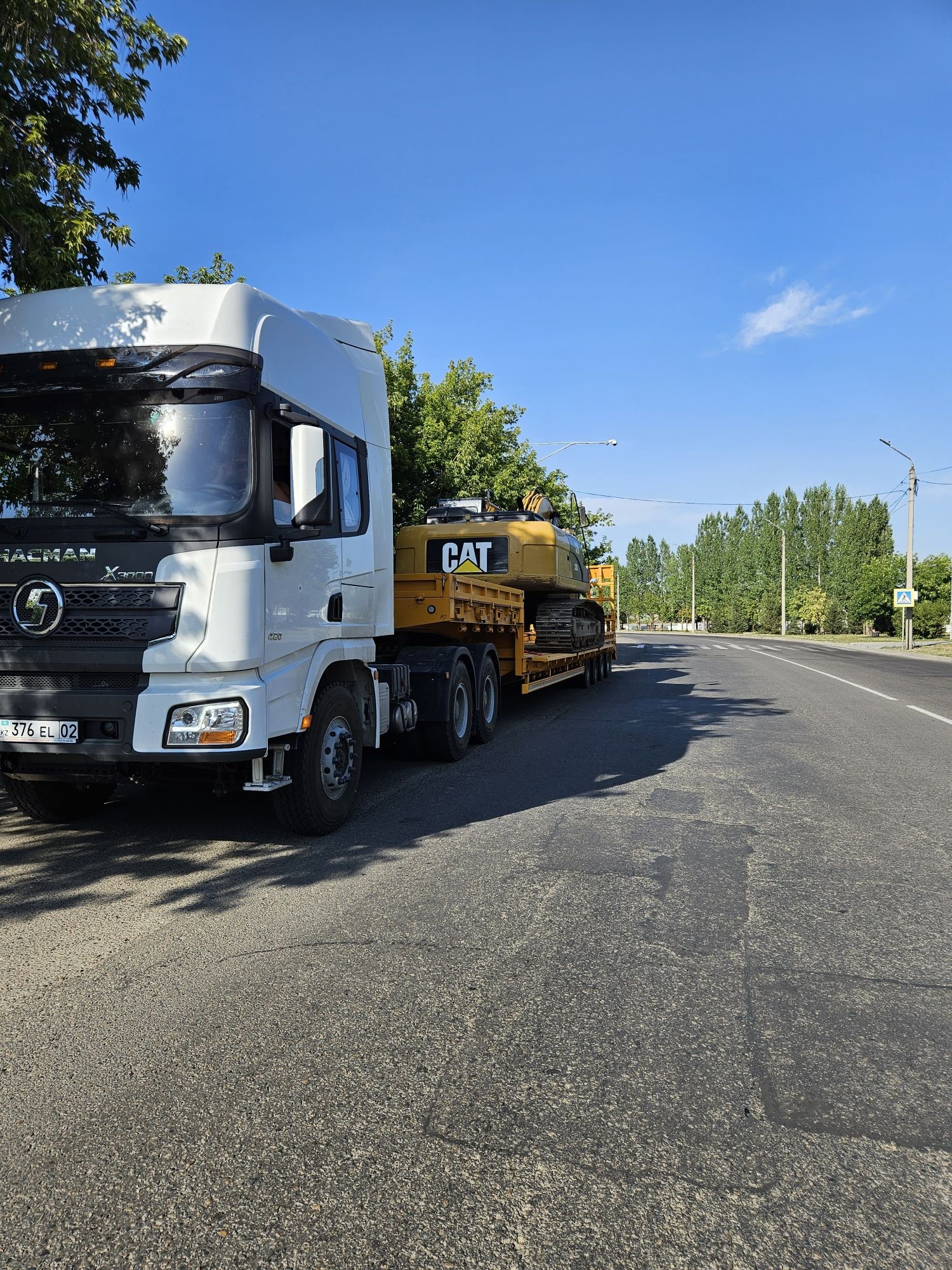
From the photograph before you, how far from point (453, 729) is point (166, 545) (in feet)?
14.5

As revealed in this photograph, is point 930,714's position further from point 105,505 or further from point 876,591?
point 876,591

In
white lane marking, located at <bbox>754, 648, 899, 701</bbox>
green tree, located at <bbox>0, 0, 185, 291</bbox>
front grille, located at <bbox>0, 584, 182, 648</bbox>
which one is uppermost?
green tree, located at <bbox>0, 0, 185, 291</bbox>

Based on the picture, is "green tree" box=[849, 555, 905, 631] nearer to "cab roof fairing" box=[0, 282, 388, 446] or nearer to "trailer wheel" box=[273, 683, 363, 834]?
"trailer wheel" box=[273, 683, 363, 834]

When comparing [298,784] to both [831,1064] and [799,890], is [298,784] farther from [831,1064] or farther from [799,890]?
[831,1064]

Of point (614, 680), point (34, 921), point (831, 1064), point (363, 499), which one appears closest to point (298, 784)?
point (34, 921)

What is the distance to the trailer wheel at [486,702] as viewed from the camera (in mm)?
9938

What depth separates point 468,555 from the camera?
12.9 m

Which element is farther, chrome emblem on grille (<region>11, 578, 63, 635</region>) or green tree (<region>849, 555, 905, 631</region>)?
green tree (<region>849, 555, 905, 631</region>)

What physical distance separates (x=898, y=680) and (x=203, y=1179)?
21098 mm

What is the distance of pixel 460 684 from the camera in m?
9.34

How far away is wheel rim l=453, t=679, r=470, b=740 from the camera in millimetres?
9055

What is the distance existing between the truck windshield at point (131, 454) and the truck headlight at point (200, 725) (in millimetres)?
1056

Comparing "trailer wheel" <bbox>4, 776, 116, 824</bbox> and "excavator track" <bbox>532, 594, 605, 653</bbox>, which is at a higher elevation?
"excavator track" <bbox>532, 594, 605, 653</bbox>

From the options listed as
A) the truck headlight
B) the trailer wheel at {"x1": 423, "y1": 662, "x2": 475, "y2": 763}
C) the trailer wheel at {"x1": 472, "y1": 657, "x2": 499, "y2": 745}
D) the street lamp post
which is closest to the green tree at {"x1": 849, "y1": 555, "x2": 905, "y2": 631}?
the street lamp post
